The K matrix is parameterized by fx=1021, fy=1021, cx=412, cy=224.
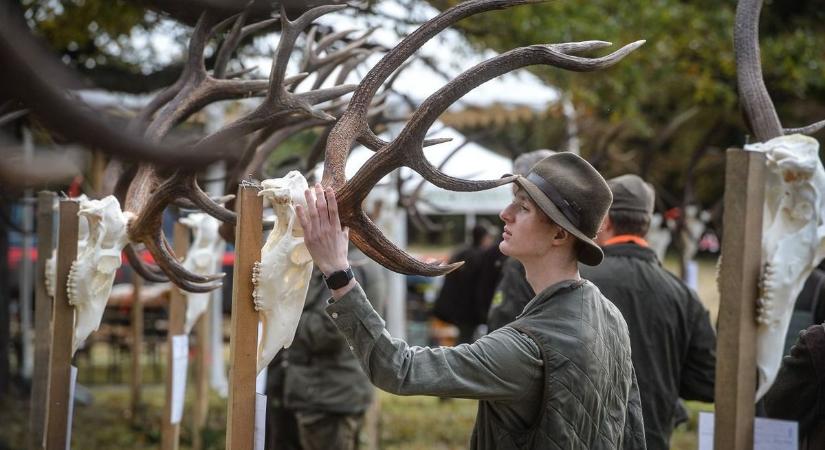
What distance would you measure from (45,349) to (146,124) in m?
1.01

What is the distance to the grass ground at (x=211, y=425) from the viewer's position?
834cm

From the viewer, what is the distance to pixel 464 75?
8.44 ft

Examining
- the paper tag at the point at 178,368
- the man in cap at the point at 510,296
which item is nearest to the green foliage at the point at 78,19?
the paper tag at the point at 178,368

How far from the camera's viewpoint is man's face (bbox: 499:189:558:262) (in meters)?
2.61

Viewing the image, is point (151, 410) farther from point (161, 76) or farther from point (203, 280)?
point (203, 280)

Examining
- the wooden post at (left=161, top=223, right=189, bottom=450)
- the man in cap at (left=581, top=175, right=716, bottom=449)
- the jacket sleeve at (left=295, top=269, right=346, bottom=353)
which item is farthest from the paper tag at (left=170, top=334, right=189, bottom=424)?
the man in cap at (left=581, top=175, right=716, bottom=449)

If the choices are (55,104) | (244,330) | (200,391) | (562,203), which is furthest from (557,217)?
(200,391)

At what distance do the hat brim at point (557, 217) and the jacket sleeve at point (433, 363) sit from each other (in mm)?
345

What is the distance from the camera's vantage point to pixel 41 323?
13.5 feet

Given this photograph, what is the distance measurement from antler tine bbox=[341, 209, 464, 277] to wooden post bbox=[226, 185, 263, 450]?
278 mm

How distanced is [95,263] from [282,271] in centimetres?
106

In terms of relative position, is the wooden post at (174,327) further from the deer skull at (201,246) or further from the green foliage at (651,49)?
the green foliage at (651,49)

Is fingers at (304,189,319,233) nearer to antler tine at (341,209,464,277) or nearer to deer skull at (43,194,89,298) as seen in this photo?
antler tine at (341,209,464,277)

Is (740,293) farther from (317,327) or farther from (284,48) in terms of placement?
(317,327)
